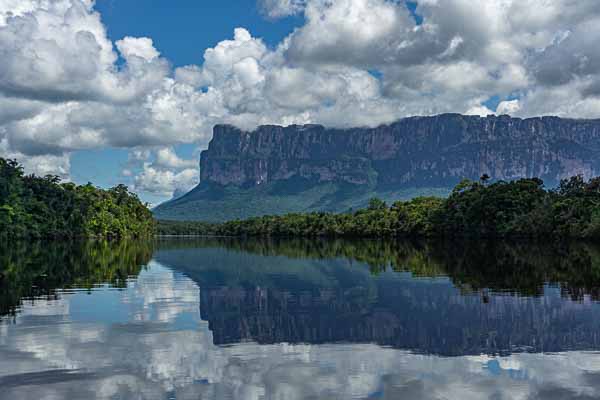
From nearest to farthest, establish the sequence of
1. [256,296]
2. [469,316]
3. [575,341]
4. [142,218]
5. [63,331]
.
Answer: [575,341] → [63,331] → [469,316] → [256,296] → [142,218]

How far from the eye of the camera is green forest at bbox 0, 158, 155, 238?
390ft

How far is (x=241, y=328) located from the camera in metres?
23.2

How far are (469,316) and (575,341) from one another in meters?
5.50

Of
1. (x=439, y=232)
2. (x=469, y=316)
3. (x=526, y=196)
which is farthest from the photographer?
(x=439, y=232)

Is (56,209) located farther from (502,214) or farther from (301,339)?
(301,339)

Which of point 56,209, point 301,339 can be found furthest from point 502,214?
point 301,339

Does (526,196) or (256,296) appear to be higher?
(526,196)

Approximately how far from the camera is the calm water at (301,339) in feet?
49.4

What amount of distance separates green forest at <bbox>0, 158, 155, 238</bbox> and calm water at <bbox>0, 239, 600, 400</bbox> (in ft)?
289

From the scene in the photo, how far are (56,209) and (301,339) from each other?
12780 cm

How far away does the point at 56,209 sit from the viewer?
13700 centimetres

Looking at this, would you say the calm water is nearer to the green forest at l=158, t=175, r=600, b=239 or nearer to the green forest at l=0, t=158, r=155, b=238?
the green forest at l=158, t=175, r=600, b=239

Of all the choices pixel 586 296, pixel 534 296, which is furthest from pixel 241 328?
pixel 586 296

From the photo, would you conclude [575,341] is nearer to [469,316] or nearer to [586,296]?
[469,316]
